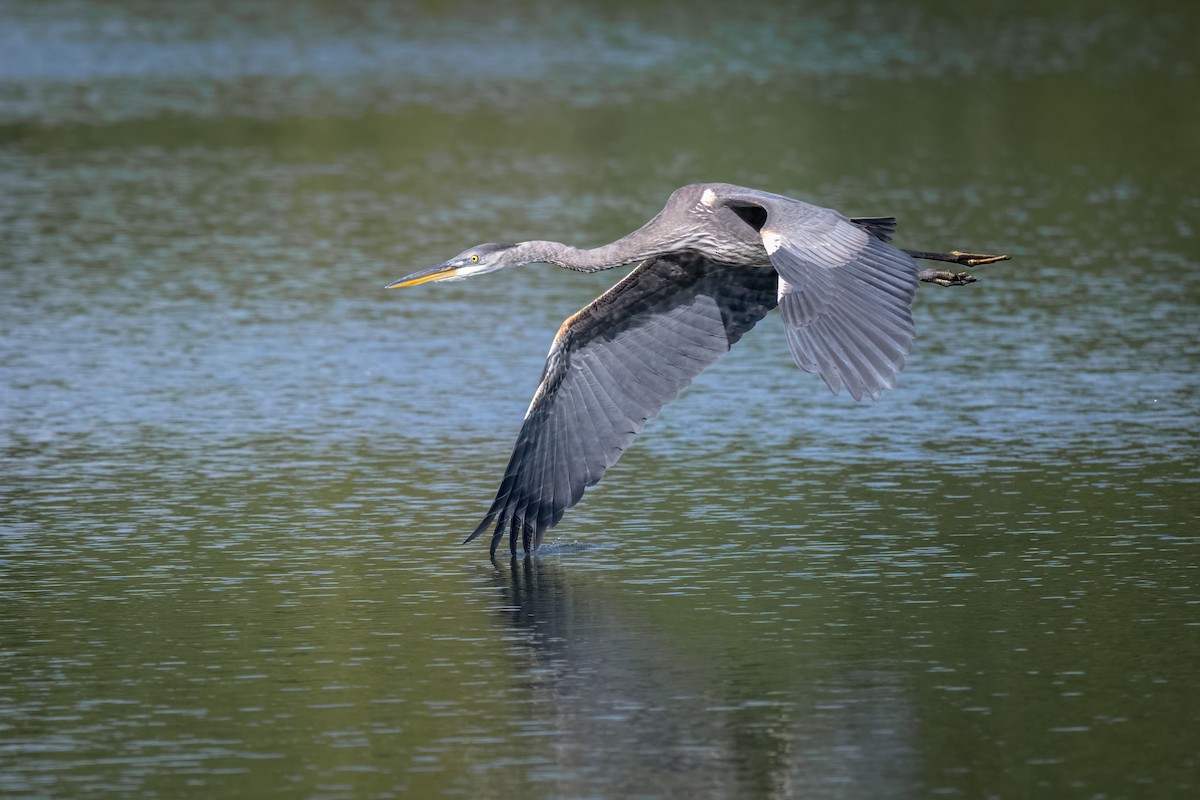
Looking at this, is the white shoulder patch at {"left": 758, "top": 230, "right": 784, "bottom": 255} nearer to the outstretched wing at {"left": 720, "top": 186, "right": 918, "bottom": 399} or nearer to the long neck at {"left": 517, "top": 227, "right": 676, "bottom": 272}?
the outstretched wing at {"left": 720, "top": 186, "right": 918, "bottom": 399}

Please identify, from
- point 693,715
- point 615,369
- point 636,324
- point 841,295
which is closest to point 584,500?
point 615,369

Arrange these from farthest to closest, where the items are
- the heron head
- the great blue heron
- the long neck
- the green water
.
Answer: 1. the heron head
2. the long neck
3. the great blue heron
4. the green water

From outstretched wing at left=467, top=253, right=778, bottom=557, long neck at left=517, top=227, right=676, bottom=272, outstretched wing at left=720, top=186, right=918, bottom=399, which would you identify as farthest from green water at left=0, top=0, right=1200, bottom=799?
long neck at left=517, top=227, right=676, bottom=272

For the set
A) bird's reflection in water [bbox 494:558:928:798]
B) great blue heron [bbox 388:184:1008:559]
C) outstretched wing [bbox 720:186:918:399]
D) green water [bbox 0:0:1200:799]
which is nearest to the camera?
bird's reflection in water [bbox 494:558:928:798]

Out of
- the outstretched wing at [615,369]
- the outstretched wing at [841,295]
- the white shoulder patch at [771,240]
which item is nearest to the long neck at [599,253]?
the outstretched wing at [615,369]

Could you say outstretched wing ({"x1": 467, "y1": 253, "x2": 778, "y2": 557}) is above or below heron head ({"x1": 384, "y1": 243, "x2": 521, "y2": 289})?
below

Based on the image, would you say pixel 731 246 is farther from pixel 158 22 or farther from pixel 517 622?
pixel 158 22

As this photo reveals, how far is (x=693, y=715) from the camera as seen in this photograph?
908 centimetres

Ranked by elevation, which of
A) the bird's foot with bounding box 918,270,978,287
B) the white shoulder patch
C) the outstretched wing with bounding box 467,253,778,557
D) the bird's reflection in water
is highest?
the white shoulder patch

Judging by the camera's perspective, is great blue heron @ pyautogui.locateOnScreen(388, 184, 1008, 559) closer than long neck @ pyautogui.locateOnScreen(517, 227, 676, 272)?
Yes

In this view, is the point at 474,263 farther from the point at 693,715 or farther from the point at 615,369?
the point at 693,715

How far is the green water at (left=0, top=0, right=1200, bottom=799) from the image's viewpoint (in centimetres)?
885

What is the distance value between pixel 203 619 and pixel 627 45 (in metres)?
35.6

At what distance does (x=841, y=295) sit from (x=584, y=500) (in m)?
3.49
